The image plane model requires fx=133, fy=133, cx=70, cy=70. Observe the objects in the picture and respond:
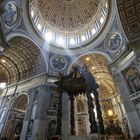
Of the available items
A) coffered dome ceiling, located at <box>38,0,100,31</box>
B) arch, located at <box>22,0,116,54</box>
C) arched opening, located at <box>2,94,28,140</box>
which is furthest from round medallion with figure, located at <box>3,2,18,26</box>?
arched opening, located at <box>2,94,28,140</box>

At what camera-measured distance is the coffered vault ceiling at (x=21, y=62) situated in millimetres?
16594

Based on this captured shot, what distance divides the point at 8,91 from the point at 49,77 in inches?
252

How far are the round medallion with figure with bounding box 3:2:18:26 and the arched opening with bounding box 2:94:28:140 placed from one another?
29.5 ft

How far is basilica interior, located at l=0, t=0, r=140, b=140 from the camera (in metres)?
11.1

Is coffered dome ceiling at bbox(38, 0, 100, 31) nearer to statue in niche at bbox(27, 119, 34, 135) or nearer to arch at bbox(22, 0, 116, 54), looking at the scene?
arch at bbox(22, 0, 116, 54)

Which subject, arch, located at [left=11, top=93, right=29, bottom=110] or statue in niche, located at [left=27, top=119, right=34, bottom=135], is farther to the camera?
arch, located at [left=11, top=93, right=29, bottom=110]

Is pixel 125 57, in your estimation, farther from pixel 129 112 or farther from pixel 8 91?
pixel 8 91

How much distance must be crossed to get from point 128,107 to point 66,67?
9.26m

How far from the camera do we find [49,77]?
1645cm

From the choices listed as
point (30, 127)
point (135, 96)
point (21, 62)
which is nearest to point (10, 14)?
point (21, 62)

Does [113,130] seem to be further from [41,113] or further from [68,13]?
[68,13]

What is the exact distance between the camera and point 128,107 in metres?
11.6

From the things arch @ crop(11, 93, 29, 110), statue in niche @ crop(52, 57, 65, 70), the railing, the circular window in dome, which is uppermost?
the circular window in dome

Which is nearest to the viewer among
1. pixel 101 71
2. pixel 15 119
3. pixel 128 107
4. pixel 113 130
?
Result: pixel 128 107
